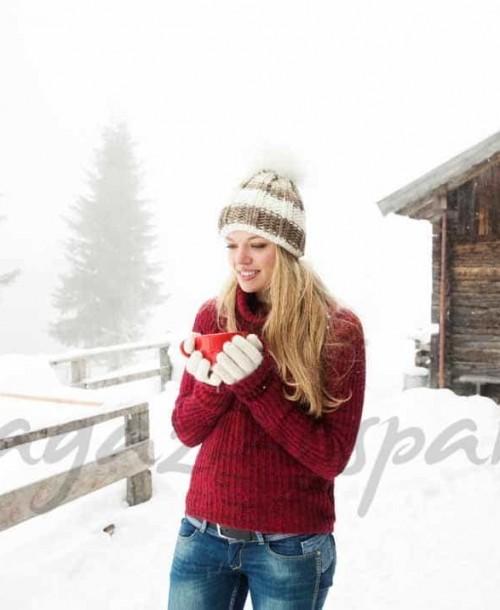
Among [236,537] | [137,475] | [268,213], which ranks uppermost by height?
[268,213]

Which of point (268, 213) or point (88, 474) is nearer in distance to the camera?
point (268, 213)

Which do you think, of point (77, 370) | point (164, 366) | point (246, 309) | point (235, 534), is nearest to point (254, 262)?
point (246, 309)

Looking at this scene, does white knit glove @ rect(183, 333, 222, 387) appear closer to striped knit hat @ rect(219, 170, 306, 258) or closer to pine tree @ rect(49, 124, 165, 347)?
striped knit hat @ rect(219, 170, 306, 258)

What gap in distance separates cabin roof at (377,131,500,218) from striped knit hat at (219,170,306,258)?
751cm

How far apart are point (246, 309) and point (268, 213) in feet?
1.20

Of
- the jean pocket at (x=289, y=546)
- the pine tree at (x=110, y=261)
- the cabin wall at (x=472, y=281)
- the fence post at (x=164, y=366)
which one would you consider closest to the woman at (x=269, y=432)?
the jean pocket at (x=289, y=546)

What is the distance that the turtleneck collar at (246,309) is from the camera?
2.02m

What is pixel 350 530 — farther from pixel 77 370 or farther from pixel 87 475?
pixel 77 370

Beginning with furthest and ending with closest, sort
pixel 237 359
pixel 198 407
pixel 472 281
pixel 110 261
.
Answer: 1. pixel 110 261
2. pixel 472 281
3. pixel 198 407
4. pixel 237 359

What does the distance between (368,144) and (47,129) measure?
218 feet

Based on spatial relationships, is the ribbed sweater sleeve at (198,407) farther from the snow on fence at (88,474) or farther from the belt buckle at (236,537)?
the snow on fence at (88,474)

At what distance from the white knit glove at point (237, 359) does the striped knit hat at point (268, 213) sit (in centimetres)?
46

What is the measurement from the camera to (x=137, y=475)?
16.8ft

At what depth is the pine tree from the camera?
26625 millimetres
